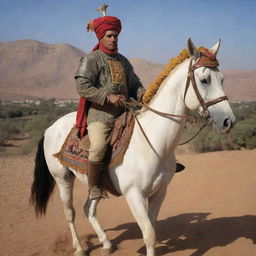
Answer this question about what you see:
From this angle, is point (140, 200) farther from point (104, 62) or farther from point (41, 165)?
point (41, 165)

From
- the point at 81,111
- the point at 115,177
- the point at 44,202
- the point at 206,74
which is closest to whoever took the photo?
the point at 206,74

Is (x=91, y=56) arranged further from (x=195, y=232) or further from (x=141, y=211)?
(x=195, y=232)

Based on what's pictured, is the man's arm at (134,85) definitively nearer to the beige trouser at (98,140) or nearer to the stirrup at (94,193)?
the beige trouser at (98,140)

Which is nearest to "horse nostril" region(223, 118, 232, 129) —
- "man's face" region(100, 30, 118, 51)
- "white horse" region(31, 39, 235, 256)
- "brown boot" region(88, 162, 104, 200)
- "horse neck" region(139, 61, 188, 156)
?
"white horse" region(31, 39, 235, 256)

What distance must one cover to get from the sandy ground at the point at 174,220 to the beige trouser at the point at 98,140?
177 cm

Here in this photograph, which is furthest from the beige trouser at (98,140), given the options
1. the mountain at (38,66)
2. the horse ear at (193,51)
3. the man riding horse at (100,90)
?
the mountain at (38,66)

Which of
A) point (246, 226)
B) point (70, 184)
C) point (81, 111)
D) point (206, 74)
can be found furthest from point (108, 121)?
point (246, 226)

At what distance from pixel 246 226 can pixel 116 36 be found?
11.2 ft

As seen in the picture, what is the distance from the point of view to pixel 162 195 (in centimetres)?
354

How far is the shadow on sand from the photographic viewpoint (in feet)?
14.1

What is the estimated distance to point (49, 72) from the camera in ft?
311

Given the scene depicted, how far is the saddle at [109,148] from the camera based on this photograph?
3352mm

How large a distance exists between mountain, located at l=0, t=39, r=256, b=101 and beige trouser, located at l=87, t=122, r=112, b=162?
6132 centimetres

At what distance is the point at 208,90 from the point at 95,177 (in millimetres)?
1585
